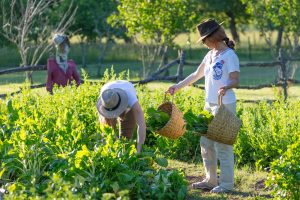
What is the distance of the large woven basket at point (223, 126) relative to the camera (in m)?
7.74

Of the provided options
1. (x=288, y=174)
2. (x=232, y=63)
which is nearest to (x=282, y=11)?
(x=232, y=63)

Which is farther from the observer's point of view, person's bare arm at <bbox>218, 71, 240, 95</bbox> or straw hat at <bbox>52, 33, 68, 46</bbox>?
straw hat at <bbox>52, 33, 68, 46</bbox>

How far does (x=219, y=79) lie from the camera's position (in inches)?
311

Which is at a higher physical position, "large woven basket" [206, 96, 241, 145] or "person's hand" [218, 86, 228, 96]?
"person's hand" [218, 86, 228, 96]

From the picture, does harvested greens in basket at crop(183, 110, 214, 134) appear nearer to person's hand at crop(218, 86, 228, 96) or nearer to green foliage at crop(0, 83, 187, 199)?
person's hand at crop(218, 86, 228, 96)

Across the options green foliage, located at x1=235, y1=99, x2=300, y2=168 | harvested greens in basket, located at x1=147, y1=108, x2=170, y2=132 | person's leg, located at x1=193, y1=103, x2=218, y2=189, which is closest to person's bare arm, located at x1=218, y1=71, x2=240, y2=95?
person's leg, located at x1=193, y1=103, x2=218, y2=189

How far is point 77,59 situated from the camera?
127 ft

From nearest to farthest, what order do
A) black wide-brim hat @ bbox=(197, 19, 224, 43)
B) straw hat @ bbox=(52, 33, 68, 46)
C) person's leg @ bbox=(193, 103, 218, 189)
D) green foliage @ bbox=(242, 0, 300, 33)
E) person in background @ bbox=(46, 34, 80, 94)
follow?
black wide-brim hat @ bbox=(197, 19, 224, 43) < person's leg @ bbox=(193, 103, 218, 189) < straw hat @ bbox=(52, 33, 68, 46) < person in background @ bbox=(46, 34, 80, 94) < green foliage @ bbox=(242, 0, 300, 33)

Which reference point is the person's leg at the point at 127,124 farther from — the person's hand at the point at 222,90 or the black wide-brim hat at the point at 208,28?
the black wide-brim hat at the point at 208,28

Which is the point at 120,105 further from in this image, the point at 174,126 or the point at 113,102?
the point at 174,126

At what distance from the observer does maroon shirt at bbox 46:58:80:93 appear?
36.4 feet

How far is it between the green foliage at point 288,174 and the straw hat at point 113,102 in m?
1.28

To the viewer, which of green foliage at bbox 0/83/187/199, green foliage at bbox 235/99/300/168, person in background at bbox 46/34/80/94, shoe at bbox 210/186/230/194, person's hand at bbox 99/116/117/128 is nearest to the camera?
green foliage at bbox 0/83/187/199

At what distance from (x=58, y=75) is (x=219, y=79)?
12.2 ft
